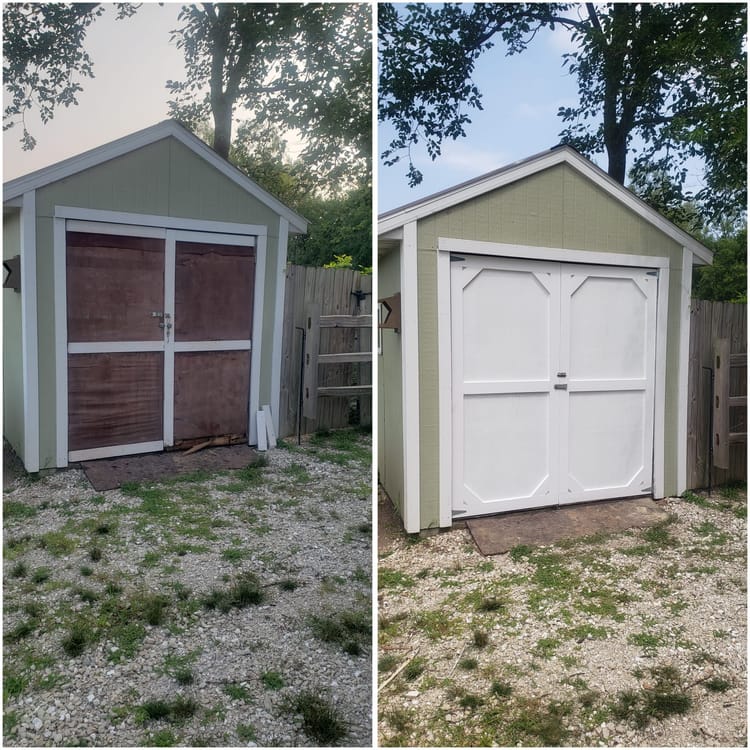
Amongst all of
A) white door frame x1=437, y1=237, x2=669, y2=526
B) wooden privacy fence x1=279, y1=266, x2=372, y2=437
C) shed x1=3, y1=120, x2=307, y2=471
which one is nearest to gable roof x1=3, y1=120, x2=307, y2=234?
shed x1=3, y1=120, x2=307, y2=471

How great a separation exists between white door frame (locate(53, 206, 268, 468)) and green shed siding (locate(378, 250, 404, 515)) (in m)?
1.12

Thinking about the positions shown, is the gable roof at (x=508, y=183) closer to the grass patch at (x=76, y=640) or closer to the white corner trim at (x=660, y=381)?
the white corner trim at (x=660, y=381)

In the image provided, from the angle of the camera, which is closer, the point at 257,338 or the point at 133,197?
the point at 133,197

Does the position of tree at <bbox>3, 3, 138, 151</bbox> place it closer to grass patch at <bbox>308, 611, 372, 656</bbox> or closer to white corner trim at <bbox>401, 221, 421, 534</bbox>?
white corner trim at <bbox>401, 221, 421, 534</bbox>

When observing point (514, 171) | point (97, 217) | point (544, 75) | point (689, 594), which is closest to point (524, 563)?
point (689, 594)

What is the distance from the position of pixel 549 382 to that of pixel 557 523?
73 cm

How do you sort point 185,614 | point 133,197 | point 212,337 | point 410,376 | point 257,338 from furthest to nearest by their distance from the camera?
point 257,338 → point 212,337 → point 133,197 → point 410,376 → point 185,614

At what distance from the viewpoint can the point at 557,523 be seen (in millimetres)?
2988

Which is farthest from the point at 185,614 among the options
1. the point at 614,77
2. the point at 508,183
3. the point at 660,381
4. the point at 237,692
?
the point at 614,77

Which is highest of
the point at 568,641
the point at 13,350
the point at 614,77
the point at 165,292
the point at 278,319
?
the point at 614,77

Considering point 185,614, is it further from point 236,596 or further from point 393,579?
point 393,579

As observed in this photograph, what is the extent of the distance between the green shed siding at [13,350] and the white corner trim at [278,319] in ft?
5.02

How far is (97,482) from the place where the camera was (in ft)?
10.6

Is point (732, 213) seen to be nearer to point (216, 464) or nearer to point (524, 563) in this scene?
point (524, 563)
